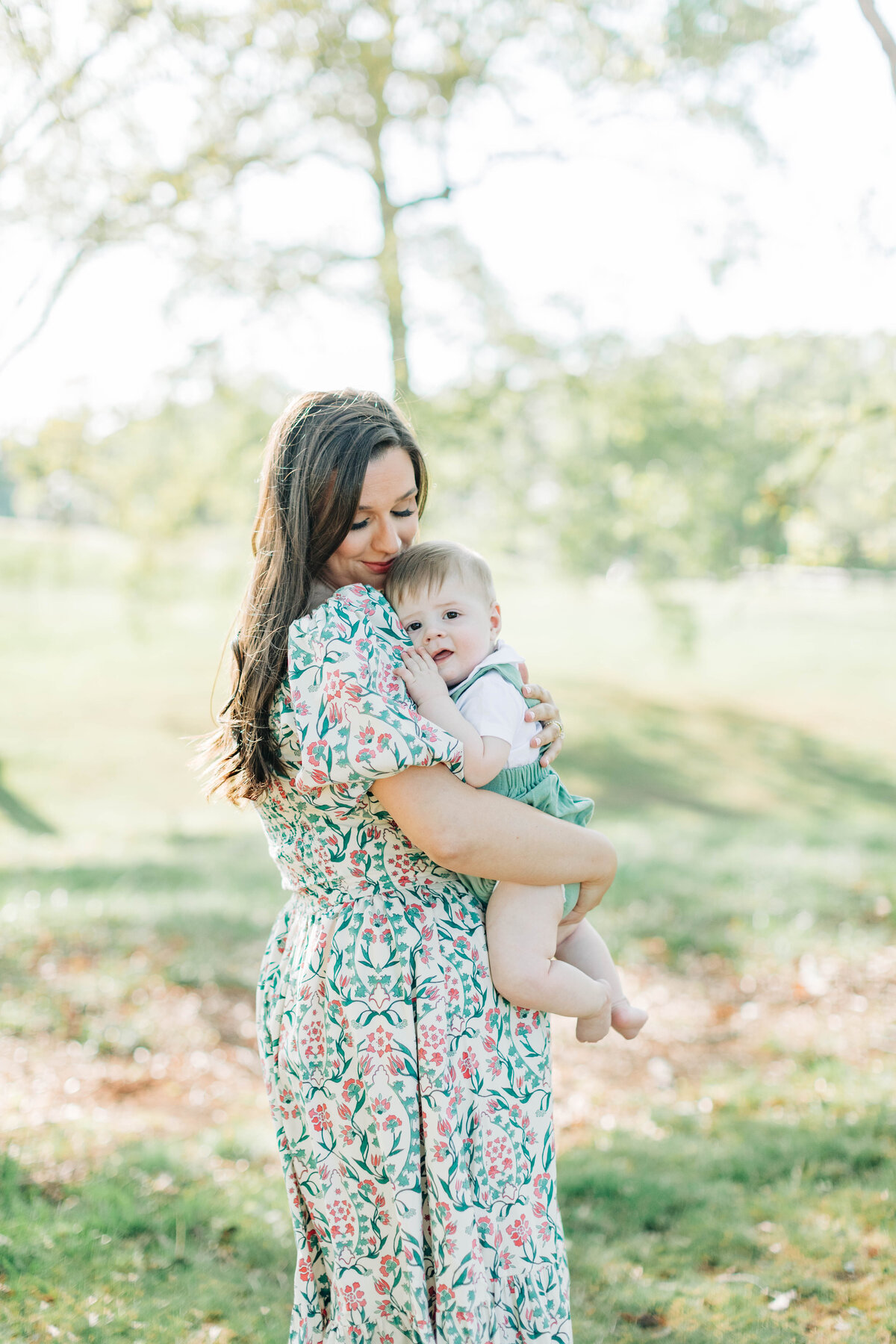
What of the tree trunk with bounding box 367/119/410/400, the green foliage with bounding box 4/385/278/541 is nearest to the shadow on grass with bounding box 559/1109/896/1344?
the tree trunk with bounding box 367/119/410/400

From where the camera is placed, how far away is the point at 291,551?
82.3 inches

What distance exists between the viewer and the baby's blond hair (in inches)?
84.9

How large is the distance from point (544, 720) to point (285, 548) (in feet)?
2.00

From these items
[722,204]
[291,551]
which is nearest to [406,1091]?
[291,551]

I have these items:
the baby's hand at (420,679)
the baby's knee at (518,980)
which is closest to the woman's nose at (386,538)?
the baby's hand at (420,679)

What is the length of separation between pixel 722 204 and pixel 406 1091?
32.7 feet

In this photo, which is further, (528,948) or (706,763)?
(706,763)

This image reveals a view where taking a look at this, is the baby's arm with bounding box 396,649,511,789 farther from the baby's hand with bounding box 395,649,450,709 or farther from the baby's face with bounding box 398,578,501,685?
the baby's face with bounding box 398,578,501,685

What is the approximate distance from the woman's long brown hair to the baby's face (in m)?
0.20

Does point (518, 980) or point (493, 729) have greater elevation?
point (493, 729)

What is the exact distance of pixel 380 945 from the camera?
200 cm

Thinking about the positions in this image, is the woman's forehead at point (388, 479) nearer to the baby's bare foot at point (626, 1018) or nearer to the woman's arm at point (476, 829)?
the woman's arm at point (476, 829)

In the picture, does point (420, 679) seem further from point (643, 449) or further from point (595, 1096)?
point (643, 449)

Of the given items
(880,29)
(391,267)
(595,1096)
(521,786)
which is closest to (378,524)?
(521,786)
